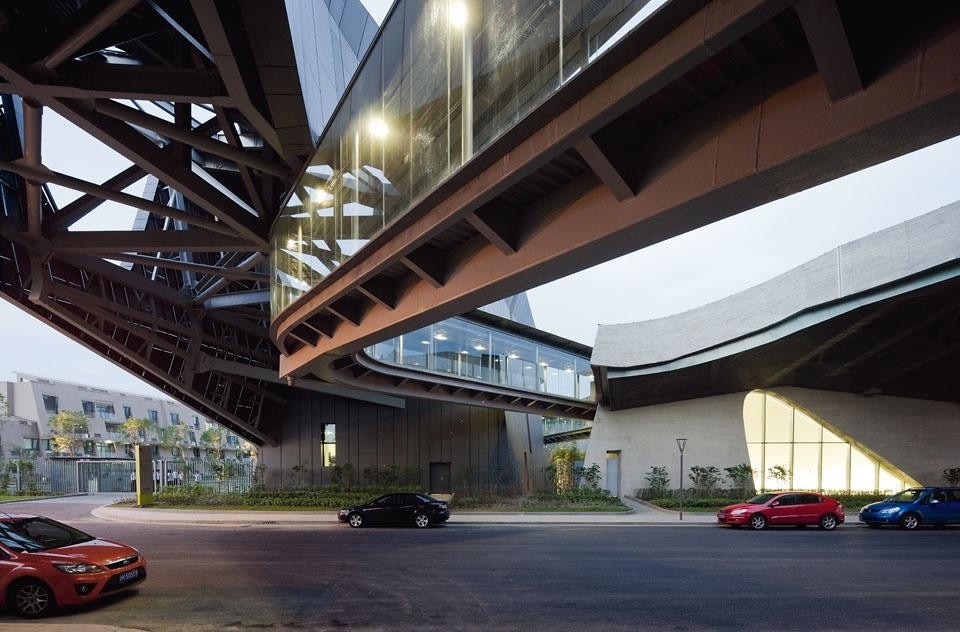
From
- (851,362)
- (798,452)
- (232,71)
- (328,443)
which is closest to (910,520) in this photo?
(851,362)

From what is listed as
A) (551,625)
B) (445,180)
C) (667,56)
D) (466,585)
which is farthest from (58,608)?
(667,56)

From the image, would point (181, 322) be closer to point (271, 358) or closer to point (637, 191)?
point (271, 358)

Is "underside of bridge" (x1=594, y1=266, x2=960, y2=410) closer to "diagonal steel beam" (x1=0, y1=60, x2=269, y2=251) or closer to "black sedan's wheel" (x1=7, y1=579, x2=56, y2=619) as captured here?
"diagonal steel beam" (x1=0, y1=60, x2=269, y2=251)

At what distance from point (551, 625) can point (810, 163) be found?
21.8 feet

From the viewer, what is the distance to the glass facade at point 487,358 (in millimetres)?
29859

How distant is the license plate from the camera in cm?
1055

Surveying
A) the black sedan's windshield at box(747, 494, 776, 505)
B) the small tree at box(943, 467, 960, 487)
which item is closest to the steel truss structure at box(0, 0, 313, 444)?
the black sedan's windshield at box(747, 494, 776, 505)

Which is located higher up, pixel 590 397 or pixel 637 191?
pixel 637 191

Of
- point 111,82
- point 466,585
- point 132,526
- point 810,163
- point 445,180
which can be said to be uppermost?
point 111,82

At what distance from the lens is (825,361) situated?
28.9 m

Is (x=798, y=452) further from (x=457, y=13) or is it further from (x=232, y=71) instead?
(x=232, y=71)

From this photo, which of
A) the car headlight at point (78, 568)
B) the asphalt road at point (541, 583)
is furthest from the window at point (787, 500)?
the car headlight at point (78, 568)

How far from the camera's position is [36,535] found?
10.7 m

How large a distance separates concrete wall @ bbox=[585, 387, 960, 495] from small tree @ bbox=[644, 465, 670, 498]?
0.42 metres
